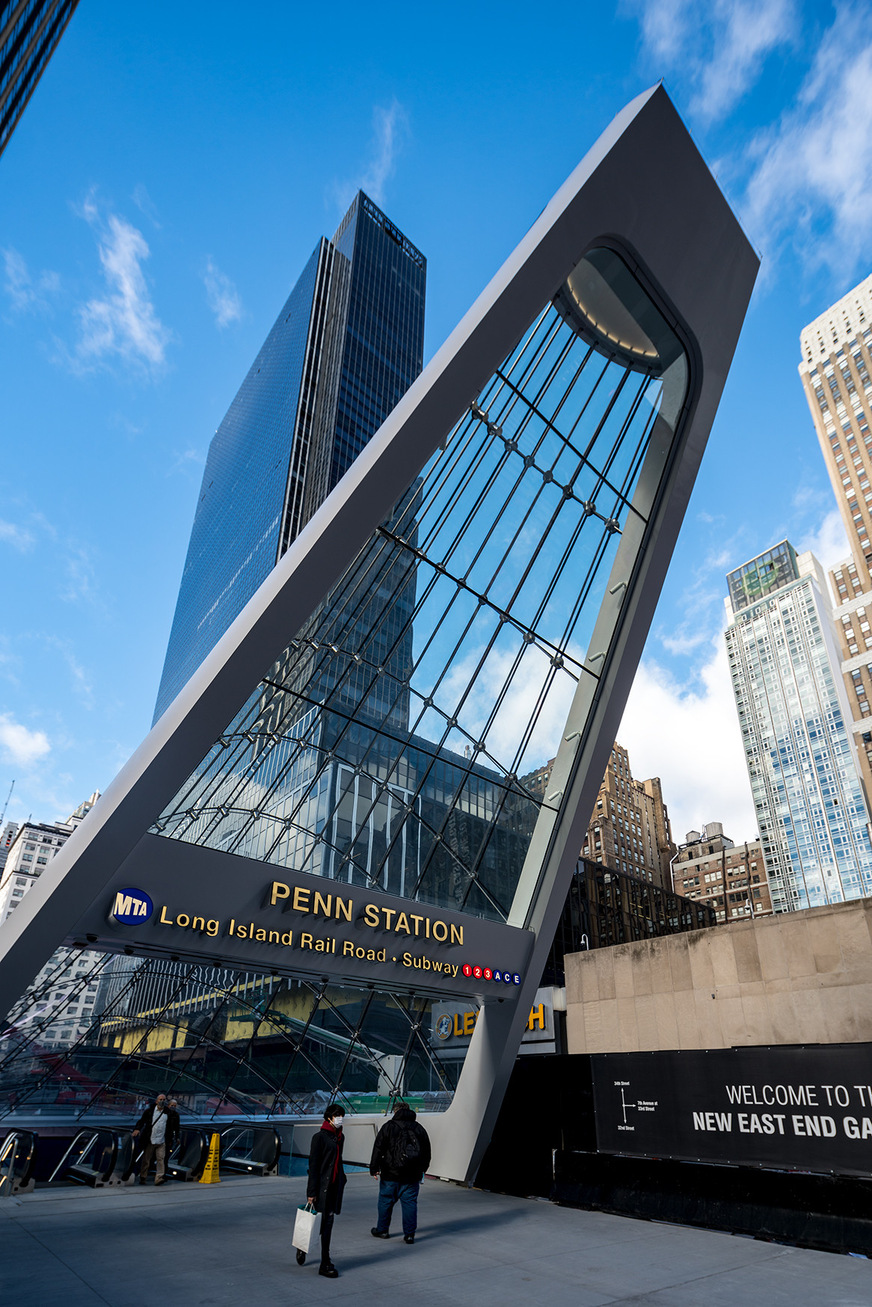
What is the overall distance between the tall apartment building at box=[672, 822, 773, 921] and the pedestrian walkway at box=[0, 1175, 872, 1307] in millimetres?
143001

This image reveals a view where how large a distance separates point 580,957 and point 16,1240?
16.9m

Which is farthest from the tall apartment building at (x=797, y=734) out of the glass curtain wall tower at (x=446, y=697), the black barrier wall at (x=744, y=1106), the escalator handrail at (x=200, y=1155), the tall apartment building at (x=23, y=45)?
the escalator handrail at (x=200, y=1155)

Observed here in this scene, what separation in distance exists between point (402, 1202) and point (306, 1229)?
1541 millimetres

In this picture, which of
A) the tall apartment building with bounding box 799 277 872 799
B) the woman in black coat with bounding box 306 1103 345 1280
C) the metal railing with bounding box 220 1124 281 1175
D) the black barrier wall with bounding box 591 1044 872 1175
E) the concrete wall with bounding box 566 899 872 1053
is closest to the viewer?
the woman in black coat with bounding box 306 1103 345 1280

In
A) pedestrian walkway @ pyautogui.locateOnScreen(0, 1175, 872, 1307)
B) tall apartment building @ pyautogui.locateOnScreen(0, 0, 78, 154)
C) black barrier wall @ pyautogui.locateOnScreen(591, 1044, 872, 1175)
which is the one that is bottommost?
pedestrian walkway @ pyautogui.locateOnScreen(0, 1175, 872, 1307)

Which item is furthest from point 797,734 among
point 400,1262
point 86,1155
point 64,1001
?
point 400,1262

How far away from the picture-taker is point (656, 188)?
15586mm

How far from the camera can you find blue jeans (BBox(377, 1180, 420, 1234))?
30.9 ft

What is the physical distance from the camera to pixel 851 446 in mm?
112188

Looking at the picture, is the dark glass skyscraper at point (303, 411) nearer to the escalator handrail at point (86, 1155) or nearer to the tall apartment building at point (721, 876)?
the escalator handrail at point (86, 1155)

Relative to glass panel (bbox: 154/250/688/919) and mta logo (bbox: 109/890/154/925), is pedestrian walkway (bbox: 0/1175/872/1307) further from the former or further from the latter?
glass panel (bbox: 154/250/688/919)

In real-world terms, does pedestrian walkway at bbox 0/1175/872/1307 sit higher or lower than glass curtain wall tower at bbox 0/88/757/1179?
lower

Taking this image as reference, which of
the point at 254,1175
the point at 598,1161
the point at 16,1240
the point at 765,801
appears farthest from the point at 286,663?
the point at 765,801

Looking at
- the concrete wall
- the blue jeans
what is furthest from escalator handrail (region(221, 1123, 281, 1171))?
the concrete wall
